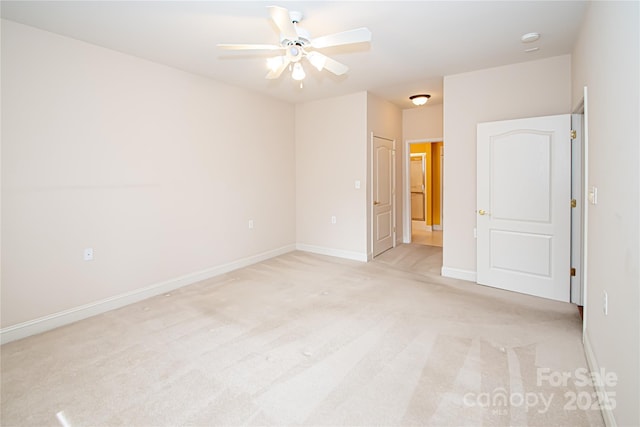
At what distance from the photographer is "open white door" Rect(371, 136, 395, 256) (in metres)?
5.30

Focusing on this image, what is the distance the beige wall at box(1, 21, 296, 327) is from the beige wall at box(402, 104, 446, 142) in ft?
9.90

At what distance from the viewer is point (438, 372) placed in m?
2.12

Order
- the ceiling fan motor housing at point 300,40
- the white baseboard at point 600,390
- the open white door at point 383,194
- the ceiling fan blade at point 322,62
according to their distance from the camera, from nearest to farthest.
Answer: the white baseboard at point 600,390
the ceiling fan motor housing at point 300,40
the ceiling fan blade at point 322,62
the open white door at point 383,194

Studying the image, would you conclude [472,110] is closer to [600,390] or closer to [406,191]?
[406,191]

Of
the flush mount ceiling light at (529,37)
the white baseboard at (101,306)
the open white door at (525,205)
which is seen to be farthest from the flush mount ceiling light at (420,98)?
the white baseboard at (101,306)

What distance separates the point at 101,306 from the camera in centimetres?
320

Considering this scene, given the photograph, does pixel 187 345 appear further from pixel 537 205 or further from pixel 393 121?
pixel 393 121

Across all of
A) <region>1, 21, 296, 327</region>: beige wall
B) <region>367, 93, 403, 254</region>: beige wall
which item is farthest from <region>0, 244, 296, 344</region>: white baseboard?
<region>367, 93, 403, 254</region>: beige wall

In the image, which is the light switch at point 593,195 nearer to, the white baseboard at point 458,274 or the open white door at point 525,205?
the open white door at point 525,205

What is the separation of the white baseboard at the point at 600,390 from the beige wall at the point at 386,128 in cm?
306

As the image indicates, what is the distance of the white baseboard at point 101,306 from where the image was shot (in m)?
2.69

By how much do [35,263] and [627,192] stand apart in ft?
13.8

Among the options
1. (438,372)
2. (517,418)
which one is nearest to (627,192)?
(517,418)

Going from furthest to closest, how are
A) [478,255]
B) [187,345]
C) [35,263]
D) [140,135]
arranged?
[478,255]
[140,135]
[35,263]
[187,345]
